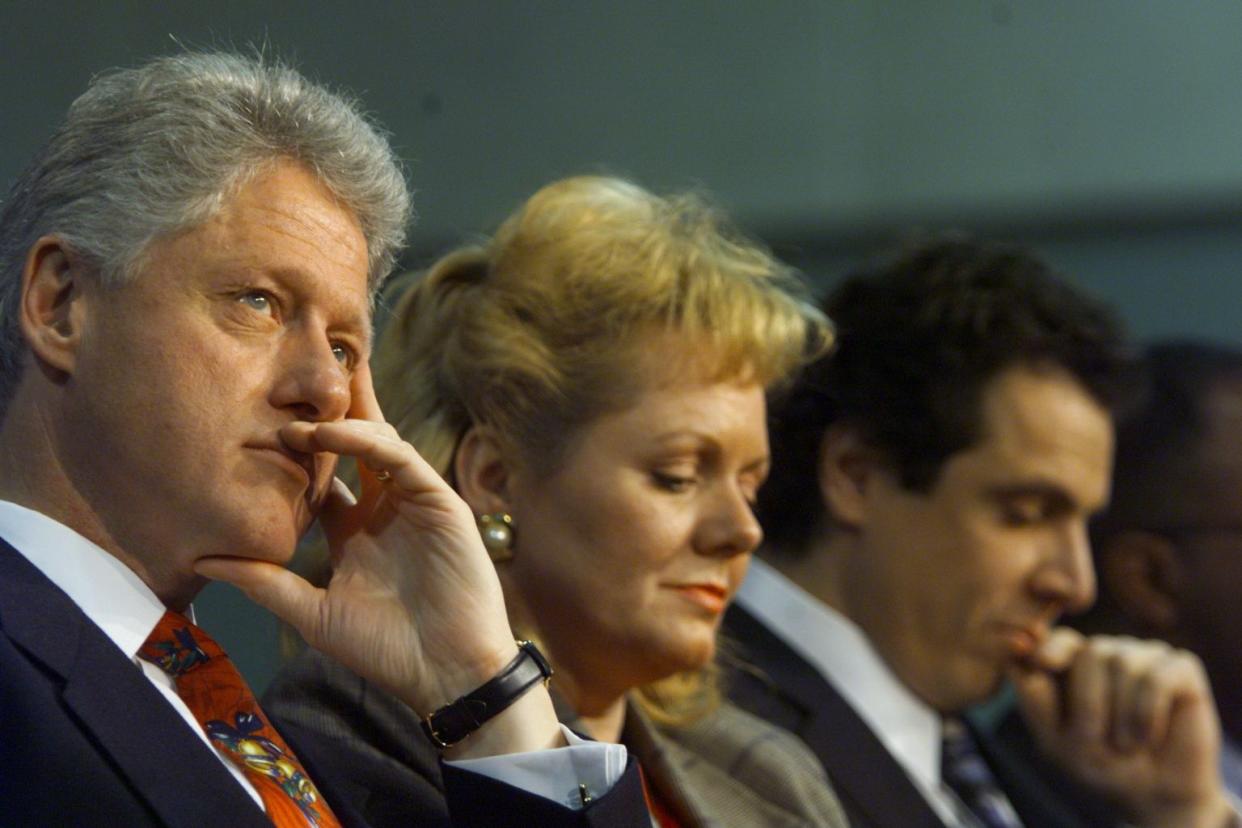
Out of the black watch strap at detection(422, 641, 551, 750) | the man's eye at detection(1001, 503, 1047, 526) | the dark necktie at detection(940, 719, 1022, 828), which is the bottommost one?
the dark necktie at detection(940, 719, 1022, 828)

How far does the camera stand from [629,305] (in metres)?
2.41

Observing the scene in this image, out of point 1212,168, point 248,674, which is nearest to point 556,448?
point 248,674

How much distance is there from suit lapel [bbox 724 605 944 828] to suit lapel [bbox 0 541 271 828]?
1.51 meters

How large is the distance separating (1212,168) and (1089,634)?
127 centimetres

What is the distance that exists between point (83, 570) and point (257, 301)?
0.29 meters

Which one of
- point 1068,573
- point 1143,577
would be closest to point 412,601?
point 1068,573

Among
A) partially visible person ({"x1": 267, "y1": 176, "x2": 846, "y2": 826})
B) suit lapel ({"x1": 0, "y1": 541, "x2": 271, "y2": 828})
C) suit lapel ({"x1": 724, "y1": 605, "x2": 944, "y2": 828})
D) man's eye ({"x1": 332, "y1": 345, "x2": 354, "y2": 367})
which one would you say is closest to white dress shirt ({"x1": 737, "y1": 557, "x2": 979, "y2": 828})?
suit lapel ({"x1": 724, "y1": 605, "x2": 944, "y2": 828})

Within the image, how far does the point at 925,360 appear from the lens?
325 cm

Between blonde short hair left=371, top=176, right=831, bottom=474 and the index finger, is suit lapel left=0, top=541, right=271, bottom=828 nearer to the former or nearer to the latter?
the index finger

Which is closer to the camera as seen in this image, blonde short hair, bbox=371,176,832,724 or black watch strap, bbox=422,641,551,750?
black watch strap, bbox=422,641,551,750

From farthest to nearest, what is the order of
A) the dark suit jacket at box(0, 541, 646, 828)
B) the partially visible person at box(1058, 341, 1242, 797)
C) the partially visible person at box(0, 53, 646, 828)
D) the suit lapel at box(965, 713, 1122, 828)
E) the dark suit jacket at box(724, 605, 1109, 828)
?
the partially visible person at box(1058, 341, 1242, 797)
the suit lapel at box(965, 713, 1122, 828)
the dark suit jacket at box(724, 605, 1109, 828)
the partially visible person at box(0, 53, 646, 828)
the dark suit jacket at box(0, 541, 646, 828)

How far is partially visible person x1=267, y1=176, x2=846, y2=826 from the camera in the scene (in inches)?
92.3

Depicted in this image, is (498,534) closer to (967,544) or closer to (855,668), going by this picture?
(855,668)

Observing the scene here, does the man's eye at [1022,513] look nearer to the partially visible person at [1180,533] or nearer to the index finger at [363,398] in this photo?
the partially visible person at [1180,533]
